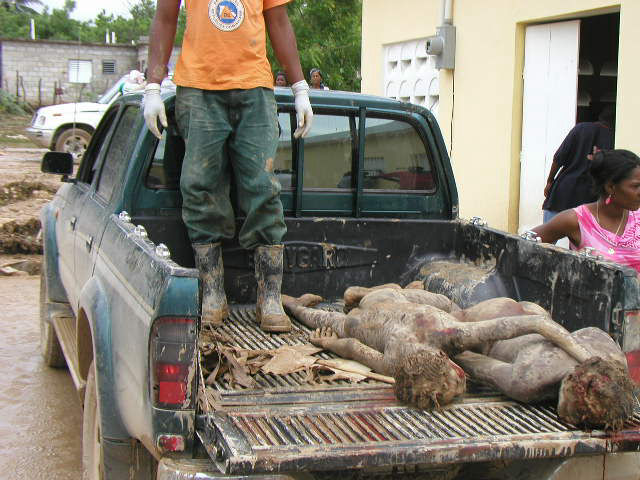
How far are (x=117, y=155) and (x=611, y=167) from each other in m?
2.71

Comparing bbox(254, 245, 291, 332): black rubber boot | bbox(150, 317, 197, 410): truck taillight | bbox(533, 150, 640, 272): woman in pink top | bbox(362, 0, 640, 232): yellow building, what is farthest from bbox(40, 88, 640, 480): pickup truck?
bbox(362, 0, 640, 232): yellow building

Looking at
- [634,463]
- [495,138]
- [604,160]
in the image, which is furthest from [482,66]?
[634,463]

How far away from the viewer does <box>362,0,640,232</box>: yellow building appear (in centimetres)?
850

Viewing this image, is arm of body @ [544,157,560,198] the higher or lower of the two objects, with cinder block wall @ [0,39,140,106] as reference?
lower

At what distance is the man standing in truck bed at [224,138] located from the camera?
13.5 ft

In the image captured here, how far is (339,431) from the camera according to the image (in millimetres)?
2711

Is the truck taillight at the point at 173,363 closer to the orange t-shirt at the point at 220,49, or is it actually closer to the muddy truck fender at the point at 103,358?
the muddy truck fender at the point at 103,358

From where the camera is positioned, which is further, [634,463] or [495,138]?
[495,138]

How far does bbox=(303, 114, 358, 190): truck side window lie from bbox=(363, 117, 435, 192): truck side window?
0.10m

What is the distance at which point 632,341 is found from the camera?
3246 mm

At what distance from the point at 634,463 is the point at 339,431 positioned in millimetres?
1058

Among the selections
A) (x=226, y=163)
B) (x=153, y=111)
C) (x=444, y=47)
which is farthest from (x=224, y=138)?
(x=444, y=47)

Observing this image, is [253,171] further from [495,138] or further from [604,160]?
[495,138]

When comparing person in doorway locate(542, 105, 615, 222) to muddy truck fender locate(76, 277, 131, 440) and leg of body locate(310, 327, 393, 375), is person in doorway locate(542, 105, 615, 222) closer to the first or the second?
leg of body locate(310, 327, 393, 375)
